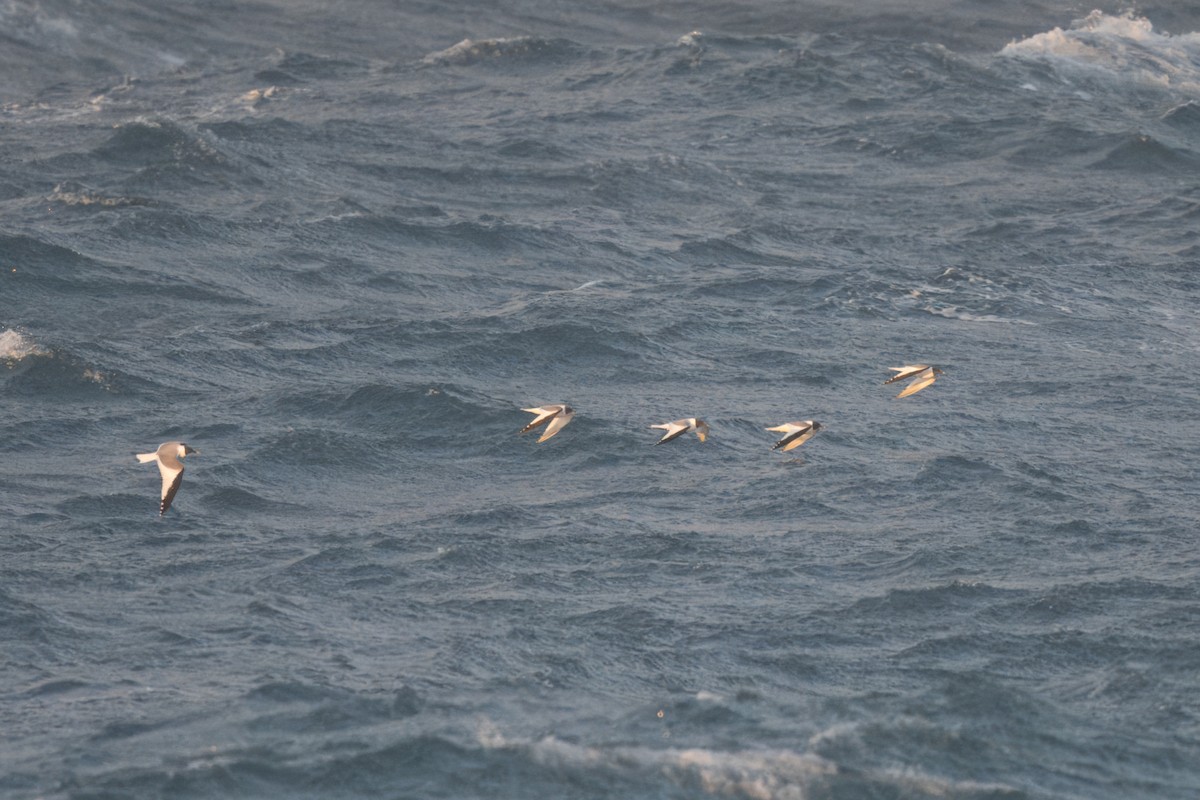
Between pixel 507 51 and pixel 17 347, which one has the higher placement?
pixel 507 51

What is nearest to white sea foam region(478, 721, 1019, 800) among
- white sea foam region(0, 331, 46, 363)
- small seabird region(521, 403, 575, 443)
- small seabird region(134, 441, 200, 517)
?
small seabird region(134, 441, 200, 517)

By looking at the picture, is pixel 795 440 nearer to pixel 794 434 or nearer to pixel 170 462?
pixel 794 434

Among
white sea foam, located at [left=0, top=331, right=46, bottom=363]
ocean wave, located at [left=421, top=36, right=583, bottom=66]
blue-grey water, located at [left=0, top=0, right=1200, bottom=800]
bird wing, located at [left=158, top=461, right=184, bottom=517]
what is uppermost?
bird wing, located at [left=158, top=461, right=184, bottom=517]

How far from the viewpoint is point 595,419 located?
2873 centimetres

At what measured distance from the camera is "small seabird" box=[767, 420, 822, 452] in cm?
2504

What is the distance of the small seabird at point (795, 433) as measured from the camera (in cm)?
2504

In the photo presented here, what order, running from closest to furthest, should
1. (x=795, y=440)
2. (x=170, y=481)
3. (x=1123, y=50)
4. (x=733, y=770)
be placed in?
(x=733, y=770), (x=170, y=481), (x=795, y=440), (x=1123, y=50)

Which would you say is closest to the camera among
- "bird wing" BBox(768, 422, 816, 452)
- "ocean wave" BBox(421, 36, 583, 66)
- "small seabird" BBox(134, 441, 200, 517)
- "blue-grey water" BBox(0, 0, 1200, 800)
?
"blue-grey water" BBox(0, 0, 1200, 800)

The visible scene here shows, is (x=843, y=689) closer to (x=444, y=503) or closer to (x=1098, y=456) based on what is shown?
(x=444, y=503)

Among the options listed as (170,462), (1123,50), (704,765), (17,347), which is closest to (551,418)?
(170,462)

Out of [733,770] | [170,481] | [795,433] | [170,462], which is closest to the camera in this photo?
[733,770]

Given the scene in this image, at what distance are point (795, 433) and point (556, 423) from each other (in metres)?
3.76

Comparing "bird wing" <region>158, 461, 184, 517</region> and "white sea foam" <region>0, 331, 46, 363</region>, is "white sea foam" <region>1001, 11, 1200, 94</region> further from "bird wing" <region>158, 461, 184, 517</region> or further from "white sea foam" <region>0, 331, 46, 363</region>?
"bird wing" <region>158, 461, 184, 517</region>

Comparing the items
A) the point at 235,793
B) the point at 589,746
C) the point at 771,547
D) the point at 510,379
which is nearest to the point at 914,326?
the point at 510,379
